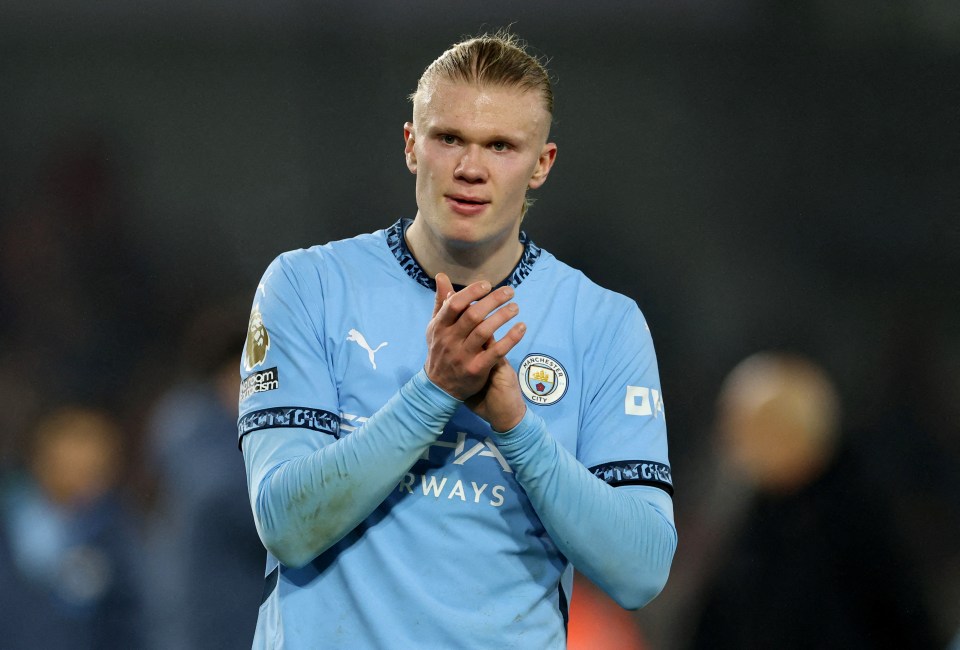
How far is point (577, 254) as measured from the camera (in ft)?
9.41

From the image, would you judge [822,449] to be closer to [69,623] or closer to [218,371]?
[218,371]

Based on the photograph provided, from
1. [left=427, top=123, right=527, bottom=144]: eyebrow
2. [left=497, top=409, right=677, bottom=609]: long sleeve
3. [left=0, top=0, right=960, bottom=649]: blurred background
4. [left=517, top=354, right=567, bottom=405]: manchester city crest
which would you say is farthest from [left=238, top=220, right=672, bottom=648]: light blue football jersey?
[left=0, top=0, right=960, bottom=649]: blurred background

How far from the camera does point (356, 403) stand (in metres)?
1.63

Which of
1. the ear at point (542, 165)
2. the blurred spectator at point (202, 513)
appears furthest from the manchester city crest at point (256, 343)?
the blurred spectator at point (202, 513)

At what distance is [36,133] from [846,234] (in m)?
2.18

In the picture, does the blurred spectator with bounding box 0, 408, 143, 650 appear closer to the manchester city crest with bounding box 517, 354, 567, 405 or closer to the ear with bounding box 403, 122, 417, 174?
the ear with bounding box 403, 122, 417, 174

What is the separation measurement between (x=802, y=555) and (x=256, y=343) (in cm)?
171

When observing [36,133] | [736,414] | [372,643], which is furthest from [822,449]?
[36,133]

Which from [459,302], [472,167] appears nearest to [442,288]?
[459,302]

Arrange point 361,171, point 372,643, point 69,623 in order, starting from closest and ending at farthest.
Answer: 1. point 372,643
2. point 69,623
3. point 361,171

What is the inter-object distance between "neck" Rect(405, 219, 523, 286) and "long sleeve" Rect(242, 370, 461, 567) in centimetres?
34

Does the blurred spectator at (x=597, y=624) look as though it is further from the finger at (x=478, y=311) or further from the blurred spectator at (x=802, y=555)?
the finger at (x=478, y=311)

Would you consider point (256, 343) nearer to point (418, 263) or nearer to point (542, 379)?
point (418, 263)

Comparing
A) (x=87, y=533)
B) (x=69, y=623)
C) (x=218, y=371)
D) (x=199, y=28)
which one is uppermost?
(x=199, y=28)
